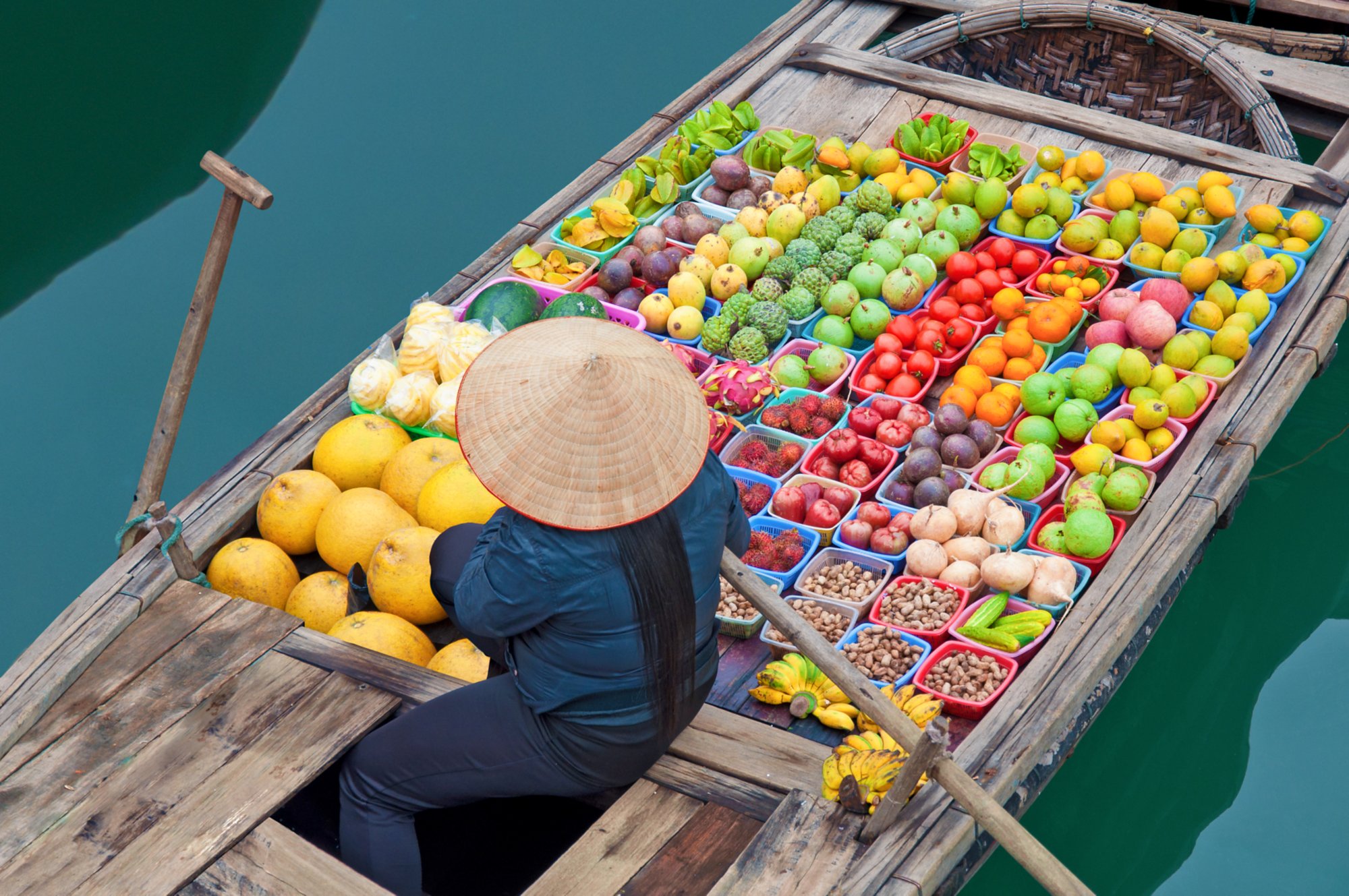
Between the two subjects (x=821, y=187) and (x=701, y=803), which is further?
(x=821, y=187)

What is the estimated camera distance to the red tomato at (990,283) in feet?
13.0

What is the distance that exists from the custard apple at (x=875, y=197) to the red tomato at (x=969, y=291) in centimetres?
49

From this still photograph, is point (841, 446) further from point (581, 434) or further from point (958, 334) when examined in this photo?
point (581, 434)

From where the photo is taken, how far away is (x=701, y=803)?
2.40m

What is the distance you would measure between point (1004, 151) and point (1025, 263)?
0.73 m

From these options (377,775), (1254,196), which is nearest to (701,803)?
(377,775)

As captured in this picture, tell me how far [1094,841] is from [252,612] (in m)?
2.54

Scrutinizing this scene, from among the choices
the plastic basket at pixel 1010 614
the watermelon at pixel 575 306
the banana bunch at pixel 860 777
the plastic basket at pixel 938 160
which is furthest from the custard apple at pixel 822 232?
the banana bunch at pixel 860 777

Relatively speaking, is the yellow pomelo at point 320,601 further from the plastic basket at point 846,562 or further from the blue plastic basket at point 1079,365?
the blue plastic basket at point 1079,365

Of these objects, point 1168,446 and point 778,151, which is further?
point 778,151

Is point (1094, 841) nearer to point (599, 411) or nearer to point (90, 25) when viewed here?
point (599, 411)

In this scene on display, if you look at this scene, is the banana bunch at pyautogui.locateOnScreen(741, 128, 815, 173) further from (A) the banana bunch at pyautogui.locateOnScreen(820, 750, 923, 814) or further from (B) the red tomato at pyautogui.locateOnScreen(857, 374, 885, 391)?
(A) the banana bunch at pyautogui.locateOnScreen(820, 750, 923, 814)

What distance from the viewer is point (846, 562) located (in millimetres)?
3174

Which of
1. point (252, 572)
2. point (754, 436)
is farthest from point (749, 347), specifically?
point (252, 572)
